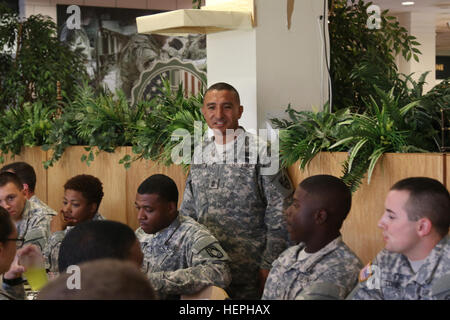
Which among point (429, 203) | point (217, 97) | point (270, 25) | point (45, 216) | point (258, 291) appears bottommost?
point (258, 291)

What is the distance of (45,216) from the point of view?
3916mm

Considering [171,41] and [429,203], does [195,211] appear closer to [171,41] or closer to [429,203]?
[429,203]

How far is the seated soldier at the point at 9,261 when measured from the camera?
2242 mm

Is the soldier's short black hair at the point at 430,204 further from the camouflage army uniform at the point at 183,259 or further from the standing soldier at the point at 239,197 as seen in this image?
the standing soldier at the point at 239,197

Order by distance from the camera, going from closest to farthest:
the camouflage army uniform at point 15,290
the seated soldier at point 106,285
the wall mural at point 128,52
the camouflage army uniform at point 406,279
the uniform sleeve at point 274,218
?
→ the seated soldier at point 106,285
the camouflage army uniform at point 406,279
the camouflage army uniform at point 15,290
the uniform sleeve at point 274,218
the wall mural at point 128,52

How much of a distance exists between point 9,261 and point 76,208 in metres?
1.47

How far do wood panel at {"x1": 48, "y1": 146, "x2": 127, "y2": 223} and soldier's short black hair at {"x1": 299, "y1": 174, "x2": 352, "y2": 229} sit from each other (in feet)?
8.30

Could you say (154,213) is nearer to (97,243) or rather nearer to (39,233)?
(39,233)

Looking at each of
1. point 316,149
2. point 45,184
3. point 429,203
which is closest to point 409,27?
point 45,184

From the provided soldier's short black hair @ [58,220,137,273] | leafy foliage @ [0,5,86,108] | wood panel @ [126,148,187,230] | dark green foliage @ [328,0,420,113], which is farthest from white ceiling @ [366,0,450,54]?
soldier's short black hair @ [58,220,137,273]

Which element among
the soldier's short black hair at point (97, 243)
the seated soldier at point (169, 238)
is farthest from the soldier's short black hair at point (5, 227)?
the seated soldier at point (169, 238)

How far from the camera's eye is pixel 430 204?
2141 mm

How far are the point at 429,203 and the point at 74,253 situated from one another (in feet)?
3.55

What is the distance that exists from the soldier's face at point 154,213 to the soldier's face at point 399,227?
123 cm
